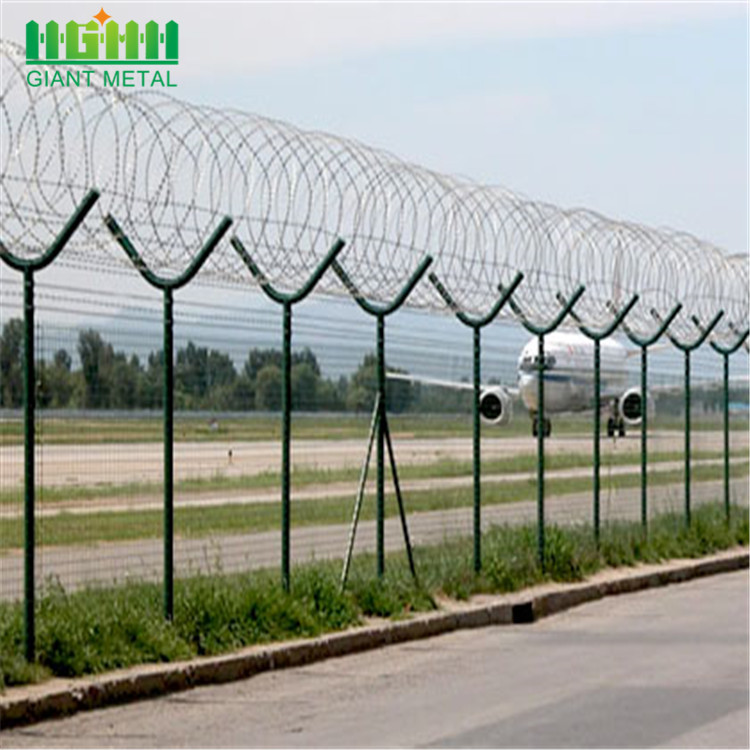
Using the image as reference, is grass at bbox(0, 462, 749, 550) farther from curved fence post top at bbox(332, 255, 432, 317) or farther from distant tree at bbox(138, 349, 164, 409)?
curved fence post top at bbox(332, 255, 432, 317)

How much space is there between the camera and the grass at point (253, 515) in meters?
15.4

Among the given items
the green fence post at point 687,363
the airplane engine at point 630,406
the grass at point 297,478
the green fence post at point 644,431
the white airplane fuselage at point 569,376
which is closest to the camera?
the grass at point 297,478

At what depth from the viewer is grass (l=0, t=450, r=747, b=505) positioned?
15.1 metres

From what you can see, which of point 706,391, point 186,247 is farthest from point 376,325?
point 706,391

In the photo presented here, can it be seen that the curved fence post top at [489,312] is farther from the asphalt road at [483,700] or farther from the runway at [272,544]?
the asphalt road at [483,700]

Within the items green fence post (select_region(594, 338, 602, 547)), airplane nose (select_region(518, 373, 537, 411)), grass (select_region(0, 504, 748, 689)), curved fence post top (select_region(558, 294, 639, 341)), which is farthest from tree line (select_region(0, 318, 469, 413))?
airplane nose (select_region(518, 373, 537, 411))

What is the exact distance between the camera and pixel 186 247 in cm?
1483

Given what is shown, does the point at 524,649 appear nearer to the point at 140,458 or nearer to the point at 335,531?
the point at 140,458

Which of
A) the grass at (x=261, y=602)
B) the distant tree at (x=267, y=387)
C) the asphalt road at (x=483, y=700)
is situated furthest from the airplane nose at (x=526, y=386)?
the asphalt road at (x=483, y=700)

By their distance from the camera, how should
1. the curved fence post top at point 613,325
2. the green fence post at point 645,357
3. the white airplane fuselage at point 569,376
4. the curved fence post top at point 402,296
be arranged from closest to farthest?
1. the curved fence post top at point 402,296
2. the curved fence post top at point 613,325
3. the green fence post at point 645,357
4. the white airplane fuselage at point 569,376

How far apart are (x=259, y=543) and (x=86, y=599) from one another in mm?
5809

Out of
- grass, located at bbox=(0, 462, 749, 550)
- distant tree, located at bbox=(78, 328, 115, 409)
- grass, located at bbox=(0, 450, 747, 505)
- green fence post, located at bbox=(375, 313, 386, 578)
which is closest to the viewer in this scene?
distant tree, located at bbox=(78, 328, 115, 409)

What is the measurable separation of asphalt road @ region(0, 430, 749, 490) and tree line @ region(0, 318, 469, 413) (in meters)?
0.28

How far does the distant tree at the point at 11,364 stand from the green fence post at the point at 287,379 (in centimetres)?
225
